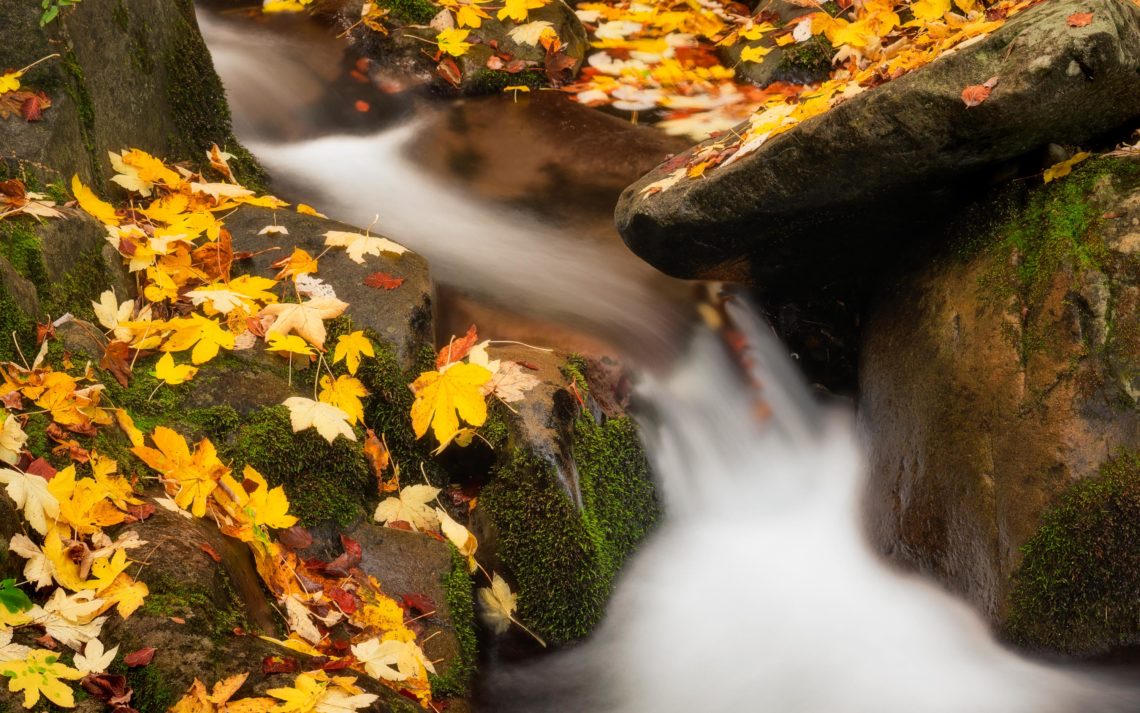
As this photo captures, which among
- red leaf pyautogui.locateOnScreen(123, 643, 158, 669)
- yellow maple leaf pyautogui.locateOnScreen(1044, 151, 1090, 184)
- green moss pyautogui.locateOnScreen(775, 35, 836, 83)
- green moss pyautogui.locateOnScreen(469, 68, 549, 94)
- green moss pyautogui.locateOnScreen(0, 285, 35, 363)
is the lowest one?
red leaf pyautogui.locateOnScreen(123, 643, 158, 669)

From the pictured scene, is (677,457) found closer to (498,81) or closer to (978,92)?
(978,92)

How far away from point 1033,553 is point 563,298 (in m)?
2.10

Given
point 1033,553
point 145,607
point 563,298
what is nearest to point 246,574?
point 145,607

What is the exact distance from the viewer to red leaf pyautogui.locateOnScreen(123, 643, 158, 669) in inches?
80.9

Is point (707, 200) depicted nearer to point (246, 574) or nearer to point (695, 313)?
point (695, 313)

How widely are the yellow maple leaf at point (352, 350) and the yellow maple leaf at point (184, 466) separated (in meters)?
0.69

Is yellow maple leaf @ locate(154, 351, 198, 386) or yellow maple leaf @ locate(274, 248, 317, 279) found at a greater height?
yellow maple leaf @ locate(274, 248, 317, 279)

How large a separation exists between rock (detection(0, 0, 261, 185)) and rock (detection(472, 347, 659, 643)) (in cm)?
184

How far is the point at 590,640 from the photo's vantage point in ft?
11.4

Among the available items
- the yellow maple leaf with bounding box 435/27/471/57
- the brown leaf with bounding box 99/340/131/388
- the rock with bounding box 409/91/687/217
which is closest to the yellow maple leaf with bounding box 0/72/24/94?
the brown leaf with bounding box 99/340/131/388

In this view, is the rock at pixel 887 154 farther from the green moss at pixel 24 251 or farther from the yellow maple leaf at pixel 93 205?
the green moss at pixel 24 251

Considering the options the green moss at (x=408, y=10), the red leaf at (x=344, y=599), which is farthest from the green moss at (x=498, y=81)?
the red leaf at (x=344, y=599)

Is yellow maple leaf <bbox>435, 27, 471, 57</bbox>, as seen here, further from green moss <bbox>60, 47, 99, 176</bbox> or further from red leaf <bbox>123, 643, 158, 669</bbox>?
red leaf <bbox>123, 643, 158, 669</bbox>

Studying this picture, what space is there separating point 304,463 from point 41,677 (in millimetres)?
1260
